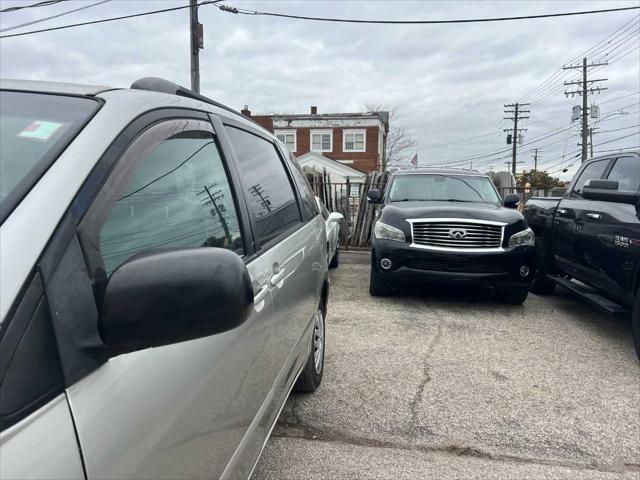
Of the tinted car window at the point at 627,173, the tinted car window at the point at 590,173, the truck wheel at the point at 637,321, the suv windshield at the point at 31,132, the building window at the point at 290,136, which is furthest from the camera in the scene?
the building window at the point at 290,136

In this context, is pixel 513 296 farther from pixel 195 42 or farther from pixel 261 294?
pixel 195 42

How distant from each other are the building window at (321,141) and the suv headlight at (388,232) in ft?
102

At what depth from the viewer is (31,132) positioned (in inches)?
49.3

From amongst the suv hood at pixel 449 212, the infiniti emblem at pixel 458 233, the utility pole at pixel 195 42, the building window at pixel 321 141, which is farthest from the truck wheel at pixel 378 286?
the building window at pixel 321 141

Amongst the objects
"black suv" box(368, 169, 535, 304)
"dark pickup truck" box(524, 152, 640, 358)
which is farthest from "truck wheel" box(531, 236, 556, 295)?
"black suv" box(368, 169, 535, 304)

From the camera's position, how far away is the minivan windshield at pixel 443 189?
274 inches

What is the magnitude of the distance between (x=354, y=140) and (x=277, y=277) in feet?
115

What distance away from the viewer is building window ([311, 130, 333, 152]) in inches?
1439

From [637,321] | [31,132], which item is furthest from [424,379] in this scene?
[31,132]

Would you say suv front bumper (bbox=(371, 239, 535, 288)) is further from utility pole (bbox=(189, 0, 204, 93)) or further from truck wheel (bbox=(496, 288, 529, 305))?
utility pole (bbox=(189, 0, 204, 93))

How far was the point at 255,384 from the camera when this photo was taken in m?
1.83

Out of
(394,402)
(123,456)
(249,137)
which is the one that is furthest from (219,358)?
(394,402)

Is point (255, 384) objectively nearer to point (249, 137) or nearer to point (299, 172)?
point (249, 137)

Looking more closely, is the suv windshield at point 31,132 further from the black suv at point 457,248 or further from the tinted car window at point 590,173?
the tinted car window at point 590,173
